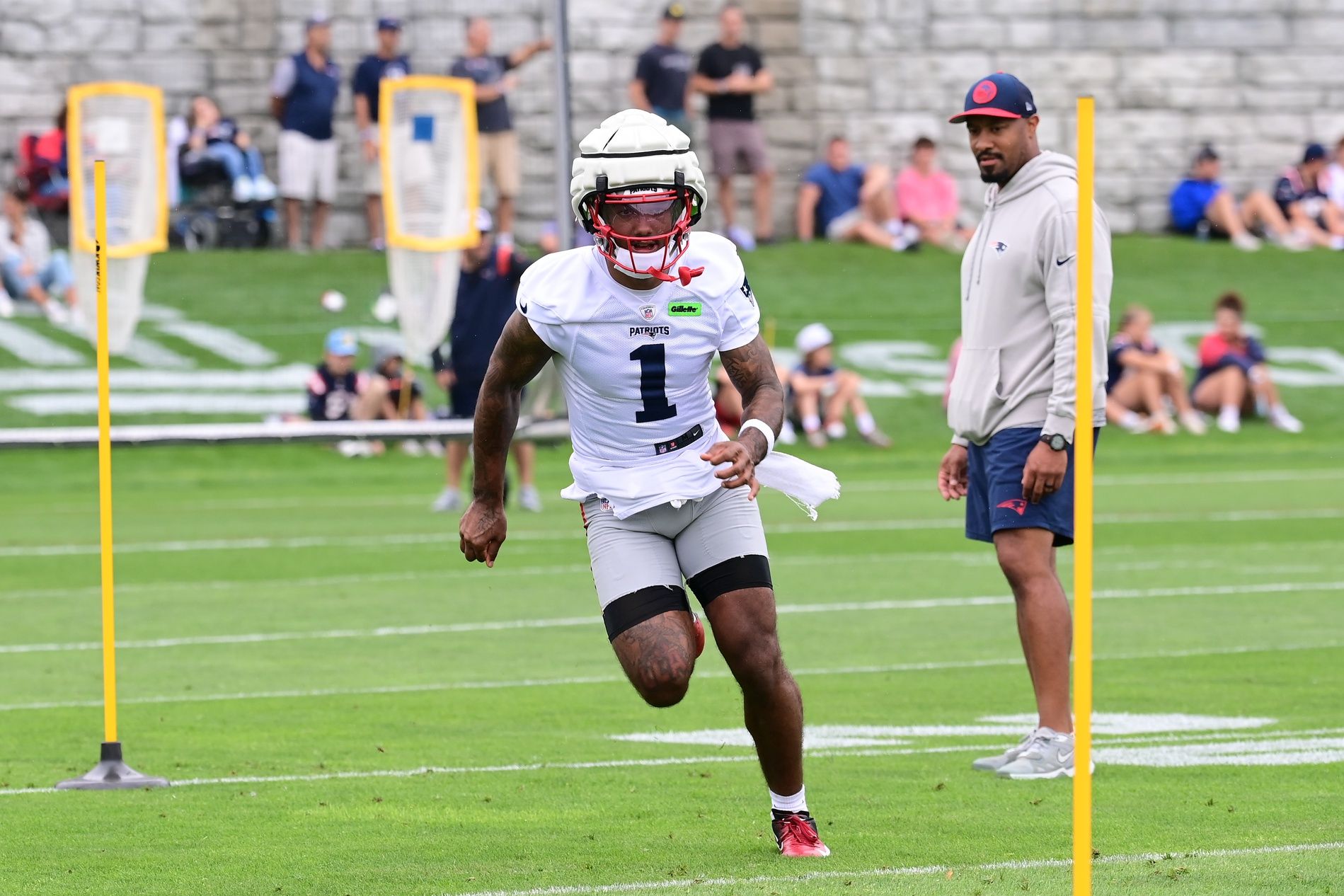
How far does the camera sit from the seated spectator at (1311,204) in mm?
33719

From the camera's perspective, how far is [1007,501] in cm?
841

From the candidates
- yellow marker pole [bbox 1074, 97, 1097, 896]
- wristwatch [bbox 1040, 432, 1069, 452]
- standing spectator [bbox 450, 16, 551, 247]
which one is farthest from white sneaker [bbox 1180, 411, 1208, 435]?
yellow marker pole [bbox 1074, 97, 1097, 896]

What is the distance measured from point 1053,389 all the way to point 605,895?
2726 millimetres

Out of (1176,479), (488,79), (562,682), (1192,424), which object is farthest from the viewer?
(488,79)

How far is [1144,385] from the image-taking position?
25766 mm

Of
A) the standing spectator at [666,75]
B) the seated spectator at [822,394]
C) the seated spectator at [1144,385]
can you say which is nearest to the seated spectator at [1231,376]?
the seated spectator at [1144,385]

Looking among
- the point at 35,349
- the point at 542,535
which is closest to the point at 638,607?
the point at 542,535

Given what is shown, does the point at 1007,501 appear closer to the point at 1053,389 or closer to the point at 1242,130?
the point at 1053,389

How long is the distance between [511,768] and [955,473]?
193 cm

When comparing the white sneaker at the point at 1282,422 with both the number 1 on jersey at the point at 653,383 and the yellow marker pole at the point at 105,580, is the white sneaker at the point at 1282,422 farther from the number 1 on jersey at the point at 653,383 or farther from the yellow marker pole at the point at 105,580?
the number 1 on jersey at the point at 653,383

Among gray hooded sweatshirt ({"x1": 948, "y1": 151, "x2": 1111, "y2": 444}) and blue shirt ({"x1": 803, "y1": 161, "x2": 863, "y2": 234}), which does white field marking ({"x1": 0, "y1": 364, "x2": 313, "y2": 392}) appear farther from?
gray hooded sweatshirt ({"x1": 948, "y1": 151, "x2": 1111, "y2": 444})

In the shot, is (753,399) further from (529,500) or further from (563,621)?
(529,500)

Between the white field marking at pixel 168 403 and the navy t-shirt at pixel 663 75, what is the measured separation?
6.54 m

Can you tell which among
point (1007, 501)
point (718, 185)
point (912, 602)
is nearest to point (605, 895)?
point (1007, 501)
